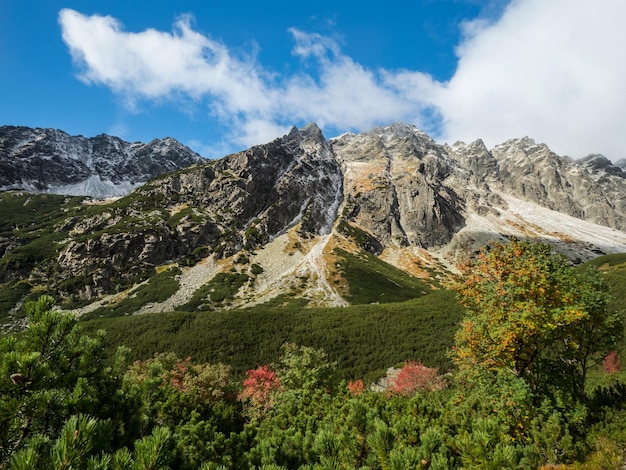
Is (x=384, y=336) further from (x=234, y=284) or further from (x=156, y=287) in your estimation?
(x=156, y=287)

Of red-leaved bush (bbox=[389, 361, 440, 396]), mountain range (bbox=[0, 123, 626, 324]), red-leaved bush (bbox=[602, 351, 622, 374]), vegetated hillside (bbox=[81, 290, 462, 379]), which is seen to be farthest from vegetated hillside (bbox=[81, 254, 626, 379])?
mountain range (bbox=[0, 123, 626, 324])

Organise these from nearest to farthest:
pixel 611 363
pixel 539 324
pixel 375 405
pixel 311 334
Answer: pixel 375 405 → pixel 539 324 → pixel 611 363 → pixel 311 334

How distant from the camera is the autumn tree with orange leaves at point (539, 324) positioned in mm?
12383

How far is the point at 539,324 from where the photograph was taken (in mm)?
12289

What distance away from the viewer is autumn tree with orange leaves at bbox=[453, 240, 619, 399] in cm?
1238

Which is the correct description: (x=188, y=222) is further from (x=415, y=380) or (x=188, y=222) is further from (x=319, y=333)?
(x=415, y=380)

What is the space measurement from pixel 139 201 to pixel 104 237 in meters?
42.8

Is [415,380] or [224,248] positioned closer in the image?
[415,380]

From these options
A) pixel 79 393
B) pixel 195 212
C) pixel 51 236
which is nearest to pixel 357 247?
pixel 195 212

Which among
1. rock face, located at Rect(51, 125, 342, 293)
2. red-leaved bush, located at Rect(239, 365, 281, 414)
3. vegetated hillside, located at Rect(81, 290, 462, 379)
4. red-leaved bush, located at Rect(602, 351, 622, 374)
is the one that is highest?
rock face, located at Rect(51, 125, 342, 293)

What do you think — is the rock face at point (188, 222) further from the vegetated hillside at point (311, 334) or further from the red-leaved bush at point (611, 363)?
the red-leaved bush at point (611, 363)

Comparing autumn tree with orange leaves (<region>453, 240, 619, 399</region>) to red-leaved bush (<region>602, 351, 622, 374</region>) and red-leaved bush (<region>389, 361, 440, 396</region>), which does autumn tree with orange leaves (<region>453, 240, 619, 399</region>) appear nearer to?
red-leaved bush (<region>389, 361, 440, 396</region>)

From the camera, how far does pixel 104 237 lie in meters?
138

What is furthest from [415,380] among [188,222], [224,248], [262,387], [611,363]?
[188,222]
